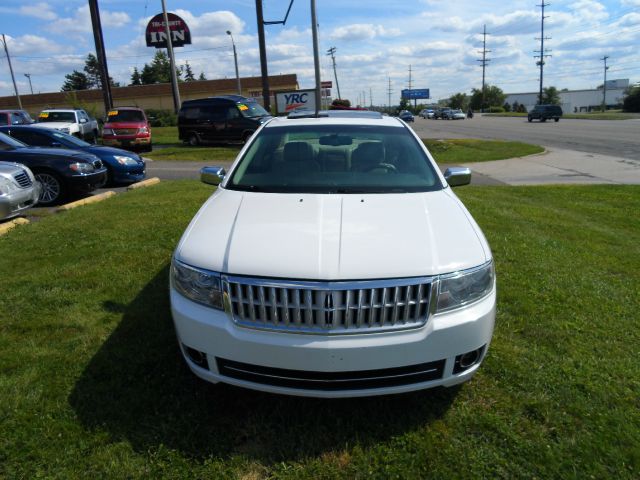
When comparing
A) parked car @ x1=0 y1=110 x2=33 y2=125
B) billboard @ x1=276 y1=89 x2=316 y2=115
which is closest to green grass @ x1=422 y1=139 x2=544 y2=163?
billboard @ x1=276 y1=89 x2=316 y2=115

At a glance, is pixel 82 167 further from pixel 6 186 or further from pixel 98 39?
pixel 98 39

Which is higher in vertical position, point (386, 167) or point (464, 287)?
point (386, 167)

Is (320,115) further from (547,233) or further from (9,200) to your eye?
(9,200)

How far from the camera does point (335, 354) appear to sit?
2.40 metres

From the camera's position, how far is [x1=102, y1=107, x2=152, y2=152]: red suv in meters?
19.3

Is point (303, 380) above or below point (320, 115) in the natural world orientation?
below

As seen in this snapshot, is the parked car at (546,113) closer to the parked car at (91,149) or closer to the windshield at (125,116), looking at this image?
the windshield at (125,116)

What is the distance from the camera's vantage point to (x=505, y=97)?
4555 inches

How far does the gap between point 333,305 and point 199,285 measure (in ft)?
2.49

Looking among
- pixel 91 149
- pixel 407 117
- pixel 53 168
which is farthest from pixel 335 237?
pixel 407 117

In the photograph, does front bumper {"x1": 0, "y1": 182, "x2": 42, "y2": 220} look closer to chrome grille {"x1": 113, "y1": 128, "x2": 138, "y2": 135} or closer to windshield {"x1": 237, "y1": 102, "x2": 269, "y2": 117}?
chrome grille {"x1": 113, "y1": 128, "x2": 138, "y2": 135}

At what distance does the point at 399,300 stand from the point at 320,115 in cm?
308

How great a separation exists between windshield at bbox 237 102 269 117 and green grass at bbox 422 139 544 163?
769 cm

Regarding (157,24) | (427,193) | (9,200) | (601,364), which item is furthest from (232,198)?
(157,24)
